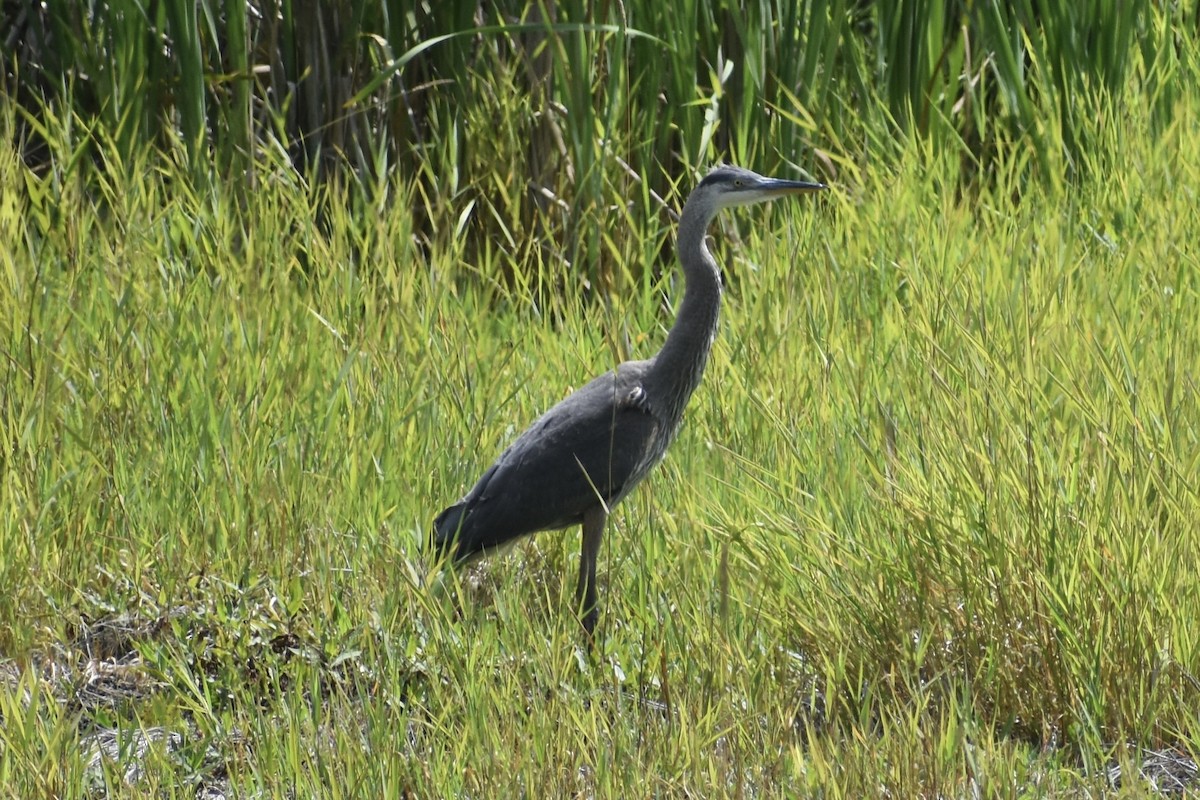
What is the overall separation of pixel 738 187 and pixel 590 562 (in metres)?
0.91

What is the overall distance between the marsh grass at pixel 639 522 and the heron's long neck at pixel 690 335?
7.5 inches

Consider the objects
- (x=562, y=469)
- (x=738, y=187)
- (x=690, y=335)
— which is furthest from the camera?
(x=738, y=187)

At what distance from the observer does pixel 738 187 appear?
11.5ft

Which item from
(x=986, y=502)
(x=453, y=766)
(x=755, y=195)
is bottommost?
(x=453, y=766)

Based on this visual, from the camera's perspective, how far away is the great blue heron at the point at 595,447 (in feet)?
10.2

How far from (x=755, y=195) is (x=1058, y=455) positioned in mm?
952

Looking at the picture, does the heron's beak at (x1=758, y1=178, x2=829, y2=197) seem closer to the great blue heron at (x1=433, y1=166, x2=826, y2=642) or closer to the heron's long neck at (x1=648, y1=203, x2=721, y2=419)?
the great blue heron at (x1=433, y1=166, x2=826, y2=642)

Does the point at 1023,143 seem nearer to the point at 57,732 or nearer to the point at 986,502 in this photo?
the point at 986,502

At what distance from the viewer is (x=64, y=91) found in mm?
4785

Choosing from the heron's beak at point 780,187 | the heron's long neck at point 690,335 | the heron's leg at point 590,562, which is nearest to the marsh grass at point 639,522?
the heron's leg at point 590,562

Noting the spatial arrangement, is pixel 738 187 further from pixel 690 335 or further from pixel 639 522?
pixel 639 522

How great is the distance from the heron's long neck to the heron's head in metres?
0.13

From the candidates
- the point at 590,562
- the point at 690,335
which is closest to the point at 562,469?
the point at 590,562

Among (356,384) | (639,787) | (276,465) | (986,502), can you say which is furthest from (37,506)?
(986,502)
